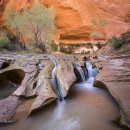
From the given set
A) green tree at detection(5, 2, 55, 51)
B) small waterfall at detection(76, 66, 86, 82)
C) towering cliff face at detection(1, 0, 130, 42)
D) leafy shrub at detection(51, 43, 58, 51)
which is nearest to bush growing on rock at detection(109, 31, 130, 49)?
green tree at detection(5, 2, 55, 51)

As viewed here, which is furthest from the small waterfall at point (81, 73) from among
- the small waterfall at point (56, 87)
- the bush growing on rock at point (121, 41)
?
the bush growing on rock at point (121, 41)

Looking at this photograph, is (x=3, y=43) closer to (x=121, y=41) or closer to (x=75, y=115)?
(x=121, y=41)

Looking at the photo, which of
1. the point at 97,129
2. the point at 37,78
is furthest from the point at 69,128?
the point at 37,78

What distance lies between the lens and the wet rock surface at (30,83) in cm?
833

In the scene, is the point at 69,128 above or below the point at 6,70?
below

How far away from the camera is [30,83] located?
399 inches

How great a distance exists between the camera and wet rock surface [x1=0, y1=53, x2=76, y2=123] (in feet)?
27.3

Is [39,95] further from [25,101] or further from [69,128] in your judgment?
[69,128]

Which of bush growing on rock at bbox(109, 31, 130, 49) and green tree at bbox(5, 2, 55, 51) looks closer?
bush growing on rock at bbox(109, 31, 130, 49)

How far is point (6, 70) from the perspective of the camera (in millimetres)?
12031

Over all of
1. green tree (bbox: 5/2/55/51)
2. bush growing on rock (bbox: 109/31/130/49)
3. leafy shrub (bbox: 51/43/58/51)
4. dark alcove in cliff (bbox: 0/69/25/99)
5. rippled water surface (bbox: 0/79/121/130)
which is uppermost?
green tree (bbox: 5/2/55/51)

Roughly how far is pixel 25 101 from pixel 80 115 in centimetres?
247

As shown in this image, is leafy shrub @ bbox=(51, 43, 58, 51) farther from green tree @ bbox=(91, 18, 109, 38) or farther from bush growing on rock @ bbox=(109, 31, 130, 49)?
bush growing on rock @ bbox=(109, 31, 130, 49)

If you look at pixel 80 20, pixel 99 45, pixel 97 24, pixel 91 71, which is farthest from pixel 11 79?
pixel 97 24
